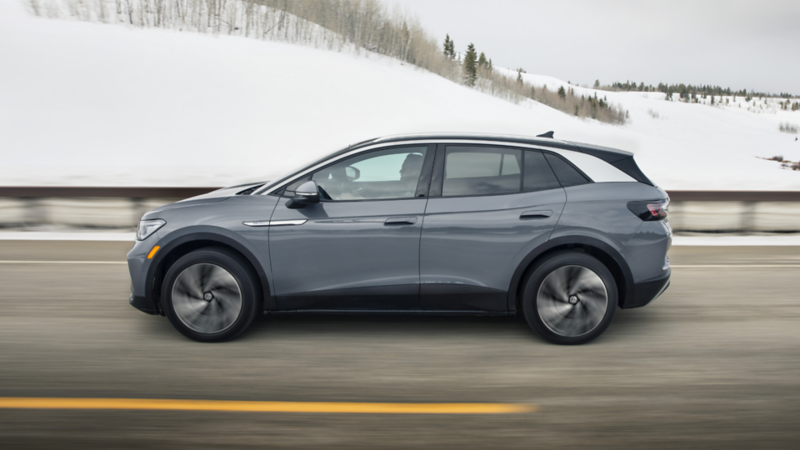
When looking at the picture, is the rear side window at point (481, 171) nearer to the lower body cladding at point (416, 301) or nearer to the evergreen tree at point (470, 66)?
the lower body cladding at point (416, 301)

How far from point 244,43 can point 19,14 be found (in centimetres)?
1996

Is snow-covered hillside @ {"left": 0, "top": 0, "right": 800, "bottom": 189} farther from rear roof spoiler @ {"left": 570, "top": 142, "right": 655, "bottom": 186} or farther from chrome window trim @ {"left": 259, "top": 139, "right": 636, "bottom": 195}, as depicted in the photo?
rear roof spoiler @ {"left": 570, "top": 142, "right": 655, "bottom": 186}

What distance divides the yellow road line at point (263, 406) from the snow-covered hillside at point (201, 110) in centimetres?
1498

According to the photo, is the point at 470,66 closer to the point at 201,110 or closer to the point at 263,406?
the point at 201,110

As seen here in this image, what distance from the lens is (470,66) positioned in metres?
113

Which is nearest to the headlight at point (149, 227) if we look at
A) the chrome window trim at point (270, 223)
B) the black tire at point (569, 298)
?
the chrome window trim at point (270, 223)

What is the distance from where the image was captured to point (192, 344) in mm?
4695

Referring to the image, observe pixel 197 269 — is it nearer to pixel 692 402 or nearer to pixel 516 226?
pixel 516 226

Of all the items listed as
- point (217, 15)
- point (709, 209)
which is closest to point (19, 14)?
point (217, 15)

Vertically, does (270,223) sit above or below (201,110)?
below

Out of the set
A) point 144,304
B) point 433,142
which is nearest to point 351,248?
point 433,142

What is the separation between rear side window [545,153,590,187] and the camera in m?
4.71

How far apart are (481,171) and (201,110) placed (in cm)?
3950

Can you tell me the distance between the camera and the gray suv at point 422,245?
4578mm
